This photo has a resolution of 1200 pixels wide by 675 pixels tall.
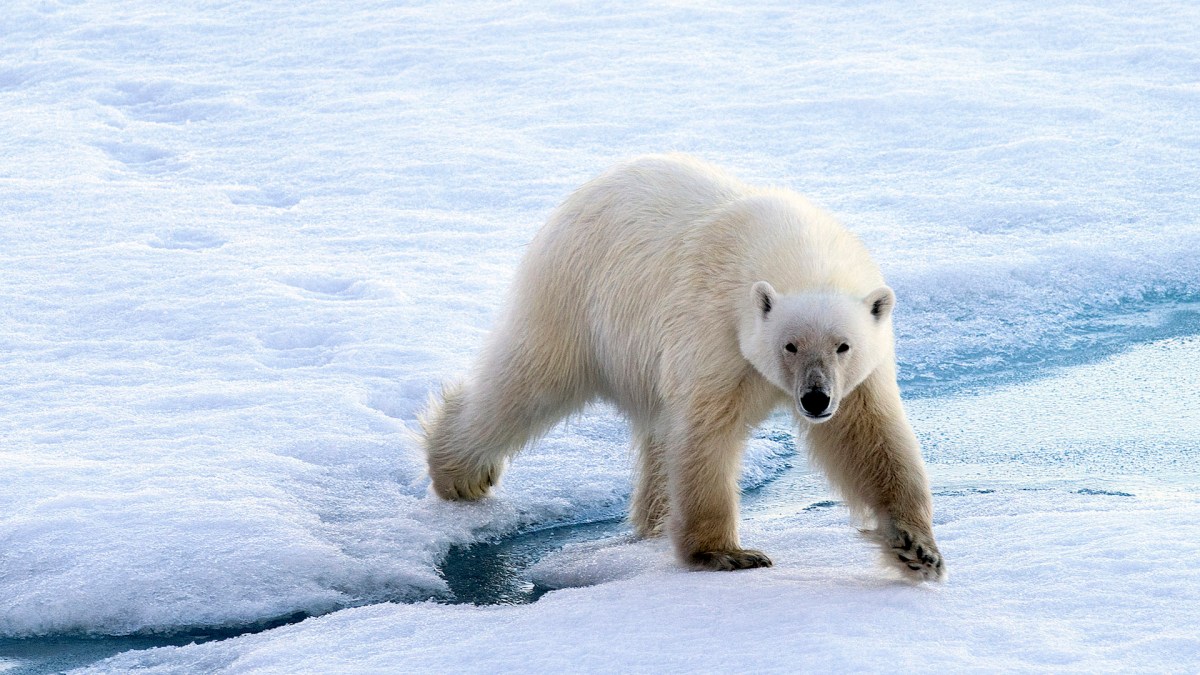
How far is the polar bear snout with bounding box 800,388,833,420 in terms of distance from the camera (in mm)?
3365

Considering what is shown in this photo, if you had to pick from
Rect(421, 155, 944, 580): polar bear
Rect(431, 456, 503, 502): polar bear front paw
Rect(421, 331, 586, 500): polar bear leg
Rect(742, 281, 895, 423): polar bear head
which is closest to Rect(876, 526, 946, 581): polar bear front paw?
Rect(421, 155, 944, 580): polar bear

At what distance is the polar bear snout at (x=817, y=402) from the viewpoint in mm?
3365

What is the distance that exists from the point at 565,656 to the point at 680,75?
27.5 feet

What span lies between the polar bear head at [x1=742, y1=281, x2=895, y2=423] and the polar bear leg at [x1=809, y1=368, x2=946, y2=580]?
20 cm

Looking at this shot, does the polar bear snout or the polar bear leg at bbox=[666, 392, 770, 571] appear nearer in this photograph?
the polar bear snout

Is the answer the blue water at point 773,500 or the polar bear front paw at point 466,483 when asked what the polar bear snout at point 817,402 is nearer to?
the blue water at point 773,500

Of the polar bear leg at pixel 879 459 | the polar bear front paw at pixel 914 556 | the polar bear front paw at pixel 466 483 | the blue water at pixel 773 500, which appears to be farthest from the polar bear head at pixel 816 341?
the polar bear front paw at pixel 466 483

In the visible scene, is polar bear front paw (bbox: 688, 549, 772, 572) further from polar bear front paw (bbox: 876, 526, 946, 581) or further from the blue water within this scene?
the blue water

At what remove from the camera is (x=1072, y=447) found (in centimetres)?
504

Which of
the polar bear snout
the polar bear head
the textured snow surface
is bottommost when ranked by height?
the textured snow surface

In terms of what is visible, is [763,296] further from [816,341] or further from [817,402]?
[817,402]

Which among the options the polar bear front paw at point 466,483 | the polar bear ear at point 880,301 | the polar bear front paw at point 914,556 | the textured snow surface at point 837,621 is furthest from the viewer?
the polar bear front paw at point 466,483

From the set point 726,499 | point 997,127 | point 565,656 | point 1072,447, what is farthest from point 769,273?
point 997,127

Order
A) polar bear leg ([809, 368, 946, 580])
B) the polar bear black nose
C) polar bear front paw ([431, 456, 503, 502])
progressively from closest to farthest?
the polar bear black nose < polar bear leg ([809, 368, 946, 580]) < polar bear front paw ([431, 456, 503, 502])
